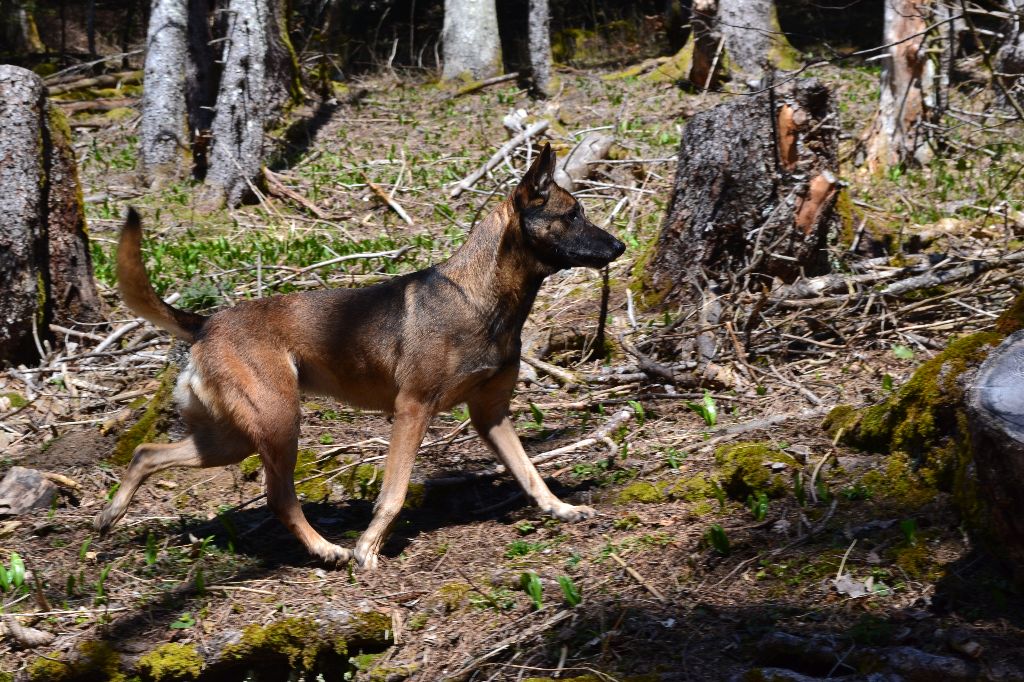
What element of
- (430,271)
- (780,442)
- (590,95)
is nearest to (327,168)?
(590,95)

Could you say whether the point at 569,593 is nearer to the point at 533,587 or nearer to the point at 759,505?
the point at 533,587

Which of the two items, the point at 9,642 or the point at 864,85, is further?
the point at 864,85

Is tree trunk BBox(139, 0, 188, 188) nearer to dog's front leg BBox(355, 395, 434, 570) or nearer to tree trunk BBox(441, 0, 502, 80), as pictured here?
tree trunk BBox(441, 0, 502, 80)

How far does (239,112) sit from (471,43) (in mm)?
7476

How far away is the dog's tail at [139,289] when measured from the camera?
5238 millimetres

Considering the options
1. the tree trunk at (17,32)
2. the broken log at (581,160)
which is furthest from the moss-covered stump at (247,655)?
the tree trunk at (17,32)

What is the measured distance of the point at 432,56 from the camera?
21.9 meters

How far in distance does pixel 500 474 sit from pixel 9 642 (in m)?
2.94

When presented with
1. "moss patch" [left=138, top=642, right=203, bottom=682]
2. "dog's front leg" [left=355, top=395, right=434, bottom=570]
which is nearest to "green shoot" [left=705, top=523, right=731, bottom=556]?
"dog's front leg" [left=355, top=395, right=434, bottom=570]

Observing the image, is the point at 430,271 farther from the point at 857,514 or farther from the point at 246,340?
the point at 857,514

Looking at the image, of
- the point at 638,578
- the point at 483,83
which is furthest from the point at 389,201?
the point at 638,578

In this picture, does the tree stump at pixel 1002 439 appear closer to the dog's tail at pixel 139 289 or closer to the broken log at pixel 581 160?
the dog's tail at pixel 139 289

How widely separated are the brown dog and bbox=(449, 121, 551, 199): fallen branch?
20.1ft

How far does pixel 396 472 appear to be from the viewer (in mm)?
5234
